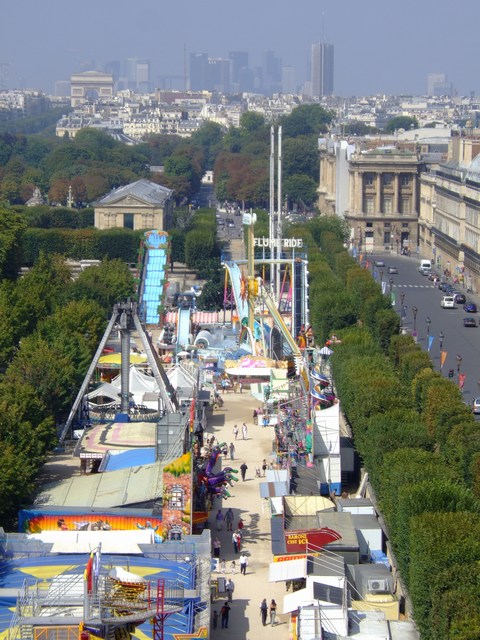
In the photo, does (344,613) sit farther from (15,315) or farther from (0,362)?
(15,315)

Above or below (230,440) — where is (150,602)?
above

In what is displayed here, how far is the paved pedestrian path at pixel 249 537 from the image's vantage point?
33.1 meters

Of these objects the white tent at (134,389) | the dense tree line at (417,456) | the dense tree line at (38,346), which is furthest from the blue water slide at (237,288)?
the white tent at (134,389)

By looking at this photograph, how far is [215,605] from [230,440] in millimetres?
16522

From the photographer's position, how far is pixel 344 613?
31.0 metres

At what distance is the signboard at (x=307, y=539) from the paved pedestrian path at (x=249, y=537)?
878mm

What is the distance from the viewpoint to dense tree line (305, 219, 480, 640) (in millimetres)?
29953

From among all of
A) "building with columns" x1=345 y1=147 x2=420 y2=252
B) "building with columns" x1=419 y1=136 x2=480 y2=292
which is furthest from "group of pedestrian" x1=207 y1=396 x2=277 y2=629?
"building with columns" x1=345 y1=147 x2=420 y2=252

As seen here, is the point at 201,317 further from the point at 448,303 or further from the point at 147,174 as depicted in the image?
the point at 147,174

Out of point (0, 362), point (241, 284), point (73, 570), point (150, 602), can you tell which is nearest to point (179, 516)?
point (73, 570)

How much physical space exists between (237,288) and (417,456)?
27442 mm

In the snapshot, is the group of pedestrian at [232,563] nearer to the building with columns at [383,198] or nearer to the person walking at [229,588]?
the person walking at [229,588]

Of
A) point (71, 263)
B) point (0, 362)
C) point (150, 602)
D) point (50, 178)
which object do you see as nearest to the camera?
point (150, 602)

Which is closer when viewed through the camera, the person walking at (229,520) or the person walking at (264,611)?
the person walking at (264,611)
